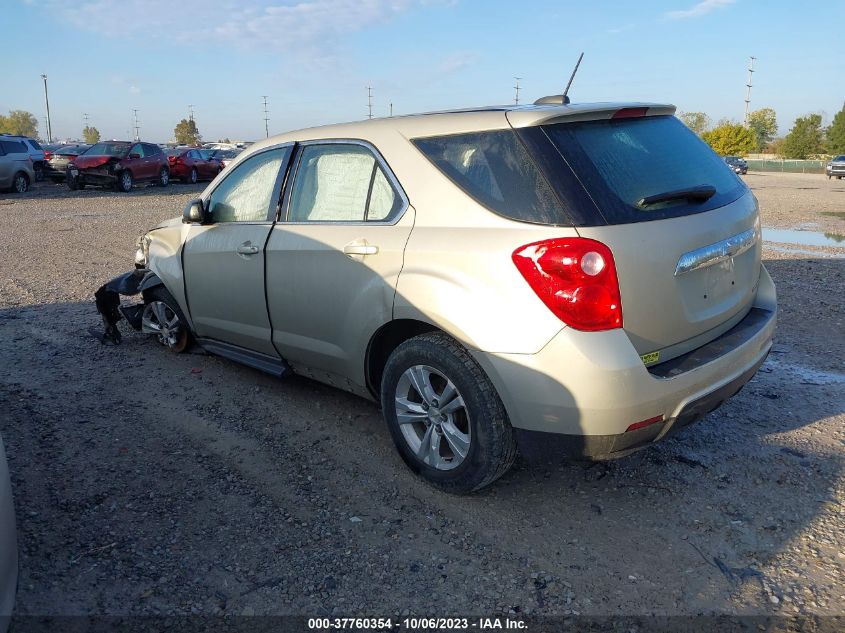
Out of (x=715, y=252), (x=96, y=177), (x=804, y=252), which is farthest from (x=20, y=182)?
(x=715, y=252)

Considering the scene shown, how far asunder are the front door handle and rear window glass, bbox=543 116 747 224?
1029mm

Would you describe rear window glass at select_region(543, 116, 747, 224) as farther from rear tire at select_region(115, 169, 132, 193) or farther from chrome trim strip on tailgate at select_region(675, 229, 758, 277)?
rear tire at select_region(115, 169, 132, 193)

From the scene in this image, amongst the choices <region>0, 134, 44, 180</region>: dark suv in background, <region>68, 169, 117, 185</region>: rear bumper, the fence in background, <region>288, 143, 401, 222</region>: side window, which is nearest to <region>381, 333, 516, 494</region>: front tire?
<region>288, 143, 401, 222</region>: side window

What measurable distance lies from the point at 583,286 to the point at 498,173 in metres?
0.68

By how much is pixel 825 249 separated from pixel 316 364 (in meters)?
9.83

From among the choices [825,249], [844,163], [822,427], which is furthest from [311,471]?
[844,163]

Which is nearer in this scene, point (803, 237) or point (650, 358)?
point (650, 358)

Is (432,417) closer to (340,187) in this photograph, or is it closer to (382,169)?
(382,169)

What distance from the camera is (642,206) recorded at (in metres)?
3.03

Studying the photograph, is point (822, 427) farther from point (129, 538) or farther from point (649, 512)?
point (129, 538)

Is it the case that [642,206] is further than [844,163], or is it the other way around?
[844,163]

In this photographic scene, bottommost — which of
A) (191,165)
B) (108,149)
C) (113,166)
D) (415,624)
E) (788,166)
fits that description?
(415,624)

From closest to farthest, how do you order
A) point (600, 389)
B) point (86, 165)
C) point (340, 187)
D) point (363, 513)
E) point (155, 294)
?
point (600, 389) → point (363, 513) → point (340, 187) → point (155, 294) → point (86, 165)

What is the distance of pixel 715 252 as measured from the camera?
3.21m
